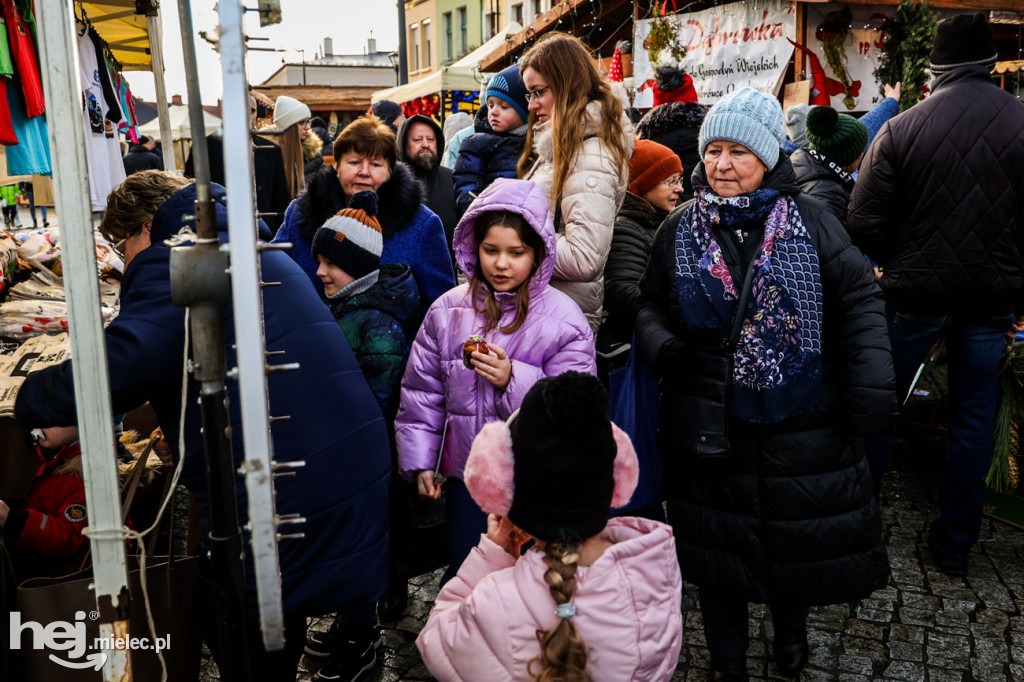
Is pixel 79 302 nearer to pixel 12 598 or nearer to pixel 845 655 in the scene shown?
pixel 12 598

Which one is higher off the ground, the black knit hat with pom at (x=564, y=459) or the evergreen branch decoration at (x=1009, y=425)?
the black knit hat with pom at (x=564, y=459)

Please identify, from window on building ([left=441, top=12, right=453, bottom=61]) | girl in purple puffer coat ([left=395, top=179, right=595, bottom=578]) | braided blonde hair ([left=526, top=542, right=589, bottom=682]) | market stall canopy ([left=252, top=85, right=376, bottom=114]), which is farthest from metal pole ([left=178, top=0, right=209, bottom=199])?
window on building ([left=441, top=12, right=453, bottom=61])

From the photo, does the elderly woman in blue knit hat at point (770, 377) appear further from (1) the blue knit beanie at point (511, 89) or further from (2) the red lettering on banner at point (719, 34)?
(2) the red lettering on banner at point (719, 34)

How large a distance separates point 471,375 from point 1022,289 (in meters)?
2.53

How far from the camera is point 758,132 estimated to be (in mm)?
2619

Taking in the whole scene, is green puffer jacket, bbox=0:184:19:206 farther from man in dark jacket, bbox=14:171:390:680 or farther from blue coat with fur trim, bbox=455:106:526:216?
man in dark jacket, bbox=14:171:390:680

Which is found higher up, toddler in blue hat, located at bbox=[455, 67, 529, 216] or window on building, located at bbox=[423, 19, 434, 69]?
window on building, located at bbox=[423, 19, 434, 69]

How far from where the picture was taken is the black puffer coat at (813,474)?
262 centimetres

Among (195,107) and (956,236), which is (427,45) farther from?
(195,107)

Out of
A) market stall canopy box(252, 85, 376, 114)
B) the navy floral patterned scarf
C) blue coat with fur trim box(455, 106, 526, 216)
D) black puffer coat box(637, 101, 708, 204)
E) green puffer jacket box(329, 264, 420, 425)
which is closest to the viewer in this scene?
the navy floral patterned scarf

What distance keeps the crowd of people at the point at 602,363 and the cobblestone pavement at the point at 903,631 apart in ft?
0.45

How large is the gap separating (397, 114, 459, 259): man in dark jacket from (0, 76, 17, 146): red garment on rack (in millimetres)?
2043

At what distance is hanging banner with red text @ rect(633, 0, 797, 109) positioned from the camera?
7.59 m

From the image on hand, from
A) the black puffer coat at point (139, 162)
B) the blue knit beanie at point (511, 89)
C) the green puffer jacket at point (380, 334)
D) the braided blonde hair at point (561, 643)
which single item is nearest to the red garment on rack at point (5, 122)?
the green puffer jacket at point (380, 334)
